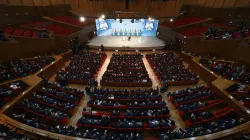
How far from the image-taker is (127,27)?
2316 cm

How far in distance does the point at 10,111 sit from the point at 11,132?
2.08m

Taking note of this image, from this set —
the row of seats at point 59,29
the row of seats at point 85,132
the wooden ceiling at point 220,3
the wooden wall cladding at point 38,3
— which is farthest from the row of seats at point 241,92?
the wooden wall cladding at point 38,3

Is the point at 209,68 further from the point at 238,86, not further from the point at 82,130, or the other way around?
the point at 82,130

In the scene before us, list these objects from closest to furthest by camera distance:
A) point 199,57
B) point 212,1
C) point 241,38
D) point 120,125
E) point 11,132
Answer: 1. point 11,132
2. point 120,125
3. point 241,38
4. point 199,57
5. point 212,1

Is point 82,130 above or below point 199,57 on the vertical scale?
below

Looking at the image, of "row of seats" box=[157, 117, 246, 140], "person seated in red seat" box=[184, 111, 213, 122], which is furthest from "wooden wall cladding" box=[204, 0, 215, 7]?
"row of seats" box=[157, 117, 246, 140]

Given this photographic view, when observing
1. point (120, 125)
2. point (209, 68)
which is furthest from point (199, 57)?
point (120, 125)

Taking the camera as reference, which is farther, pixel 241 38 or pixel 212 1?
pixel 212 1

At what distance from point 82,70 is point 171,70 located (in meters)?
6.72

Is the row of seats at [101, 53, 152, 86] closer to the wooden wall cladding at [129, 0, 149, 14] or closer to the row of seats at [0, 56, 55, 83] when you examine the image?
the row of seats at [0, 56, 55, 83]

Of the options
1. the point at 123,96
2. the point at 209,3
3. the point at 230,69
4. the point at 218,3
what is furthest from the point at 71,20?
the point at 230,69

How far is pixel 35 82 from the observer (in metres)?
11.0

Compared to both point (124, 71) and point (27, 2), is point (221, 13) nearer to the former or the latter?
point (124, 71)

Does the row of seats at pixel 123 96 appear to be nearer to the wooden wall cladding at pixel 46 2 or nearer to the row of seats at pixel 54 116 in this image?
the row of seats at pixel 54 116
